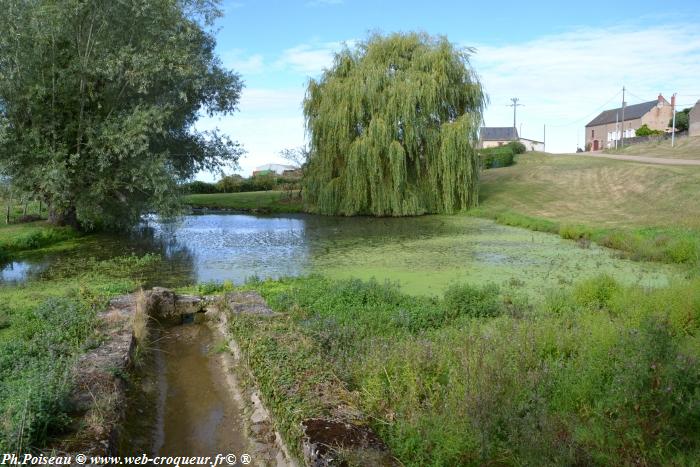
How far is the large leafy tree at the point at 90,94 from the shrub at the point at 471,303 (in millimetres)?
10342

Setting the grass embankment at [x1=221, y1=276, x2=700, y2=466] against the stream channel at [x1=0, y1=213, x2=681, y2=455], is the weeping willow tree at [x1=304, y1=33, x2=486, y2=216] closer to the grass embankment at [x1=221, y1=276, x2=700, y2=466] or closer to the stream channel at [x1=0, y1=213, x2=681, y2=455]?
the stream channel at [x1=0, y1=213, x2=681, y2=455]

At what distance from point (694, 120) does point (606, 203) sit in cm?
3467

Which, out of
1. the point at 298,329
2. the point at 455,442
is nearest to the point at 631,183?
the point at 298,329

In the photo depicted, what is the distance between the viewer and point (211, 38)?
21641mm

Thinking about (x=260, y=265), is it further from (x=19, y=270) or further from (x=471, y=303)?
(x=471, y=303)

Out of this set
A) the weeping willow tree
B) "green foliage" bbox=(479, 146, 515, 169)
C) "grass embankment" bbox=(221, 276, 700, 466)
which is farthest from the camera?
"green foliage" bbox=(479, 146, 515, 169)

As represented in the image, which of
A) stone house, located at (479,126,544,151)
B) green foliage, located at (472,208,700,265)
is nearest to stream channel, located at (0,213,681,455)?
green foliage, located at (472,208,700,265)

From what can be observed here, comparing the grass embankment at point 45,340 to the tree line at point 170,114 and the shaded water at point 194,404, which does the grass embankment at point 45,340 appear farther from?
the tree line at point 170,114

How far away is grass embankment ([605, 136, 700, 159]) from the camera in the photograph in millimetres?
37250

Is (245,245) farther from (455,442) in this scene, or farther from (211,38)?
(455,442)

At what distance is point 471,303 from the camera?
858 cm

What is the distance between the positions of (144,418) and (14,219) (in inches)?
702

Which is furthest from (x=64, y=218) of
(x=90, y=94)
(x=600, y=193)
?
(x=600, y=193)

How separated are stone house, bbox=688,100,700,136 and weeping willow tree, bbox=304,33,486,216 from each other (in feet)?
121
